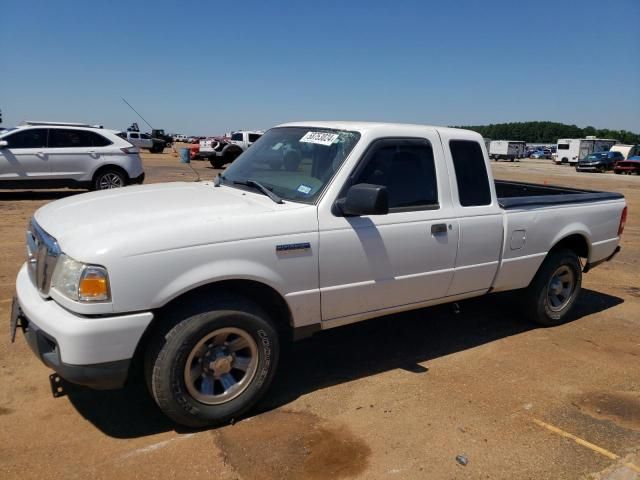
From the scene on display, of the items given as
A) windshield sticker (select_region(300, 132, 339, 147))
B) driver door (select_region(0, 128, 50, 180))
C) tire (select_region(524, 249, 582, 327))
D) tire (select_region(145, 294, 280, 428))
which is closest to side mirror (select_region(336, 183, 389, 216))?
windshield sticker (select_region(300, 132, 339, 147))

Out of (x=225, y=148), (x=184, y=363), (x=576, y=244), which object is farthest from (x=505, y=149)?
(x=184, y=363)

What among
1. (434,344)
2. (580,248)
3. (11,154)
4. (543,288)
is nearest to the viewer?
(434,344)

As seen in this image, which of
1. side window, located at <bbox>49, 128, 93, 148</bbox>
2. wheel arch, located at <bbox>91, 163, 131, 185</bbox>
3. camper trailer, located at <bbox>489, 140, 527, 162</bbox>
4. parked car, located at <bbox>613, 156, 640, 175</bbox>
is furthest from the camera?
camper trailer, located at <bbox>489, 140, 527, 162</bbox>

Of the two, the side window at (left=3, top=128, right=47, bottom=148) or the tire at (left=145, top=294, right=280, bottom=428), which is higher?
the side window at (left=3, top=128, right=47, bottom=148)

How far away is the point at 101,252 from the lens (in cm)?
296

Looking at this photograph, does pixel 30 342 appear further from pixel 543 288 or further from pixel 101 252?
pixel 543 288

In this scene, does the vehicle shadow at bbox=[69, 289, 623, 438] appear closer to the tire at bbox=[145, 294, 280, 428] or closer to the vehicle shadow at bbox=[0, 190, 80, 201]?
the tire at bbox=[145, 294, 280, 428]

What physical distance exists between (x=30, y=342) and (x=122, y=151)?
34.3 ft

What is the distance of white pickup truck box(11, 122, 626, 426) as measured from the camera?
3.03 metres

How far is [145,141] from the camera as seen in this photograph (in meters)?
45.2

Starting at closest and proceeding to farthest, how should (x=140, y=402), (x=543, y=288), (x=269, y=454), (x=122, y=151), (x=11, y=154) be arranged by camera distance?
1. (x=269, y=454)
2. (x=140, y=402)
3. (x=543, y=288)
4. (x=11, y=154)
5. (x=122, y=151)

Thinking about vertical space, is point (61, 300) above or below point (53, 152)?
below

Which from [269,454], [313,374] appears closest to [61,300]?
[269,454]

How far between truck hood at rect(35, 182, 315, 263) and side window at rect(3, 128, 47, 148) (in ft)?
31.6
